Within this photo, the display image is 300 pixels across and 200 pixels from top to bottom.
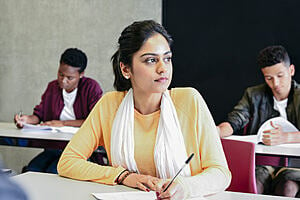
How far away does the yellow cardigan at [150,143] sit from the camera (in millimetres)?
1605

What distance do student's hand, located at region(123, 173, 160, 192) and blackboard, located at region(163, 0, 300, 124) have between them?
269 centimetres

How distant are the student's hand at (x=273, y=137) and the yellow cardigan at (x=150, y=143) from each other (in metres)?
0.97

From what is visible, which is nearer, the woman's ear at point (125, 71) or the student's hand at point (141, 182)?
the student's hand at point (141, 182)

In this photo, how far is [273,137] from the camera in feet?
8.46

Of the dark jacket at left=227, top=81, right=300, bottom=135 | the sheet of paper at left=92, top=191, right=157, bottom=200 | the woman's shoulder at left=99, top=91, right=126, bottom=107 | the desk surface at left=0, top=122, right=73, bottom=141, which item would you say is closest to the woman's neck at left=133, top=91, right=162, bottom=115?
the woman's shoulder at left=99, top=91, right=126, bottom=107

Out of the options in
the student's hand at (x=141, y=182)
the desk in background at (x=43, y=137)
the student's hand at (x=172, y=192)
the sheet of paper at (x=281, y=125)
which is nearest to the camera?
the student's hand at (x=172, y=192)

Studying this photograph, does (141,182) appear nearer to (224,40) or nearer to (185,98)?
(185,98)

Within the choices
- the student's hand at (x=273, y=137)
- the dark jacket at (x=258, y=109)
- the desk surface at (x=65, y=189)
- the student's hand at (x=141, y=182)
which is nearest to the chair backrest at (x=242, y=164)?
the desk surface at (x=65, y=189)

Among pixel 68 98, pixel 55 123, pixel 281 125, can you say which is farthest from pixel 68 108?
pixel 281 125

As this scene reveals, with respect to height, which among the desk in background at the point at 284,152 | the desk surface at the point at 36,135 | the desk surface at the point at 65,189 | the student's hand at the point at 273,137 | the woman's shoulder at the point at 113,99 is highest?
the woman's shoulder at the point at 113,99

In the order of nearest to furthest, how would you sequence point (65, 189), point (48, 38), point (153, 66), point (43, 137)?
1. point (65, 189)
2. point (153, 66)
3. point (43, 137)
4. point (48, 38)

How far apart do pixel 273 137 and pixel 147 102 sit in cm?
109

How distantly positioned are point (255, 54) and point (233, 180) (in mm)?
2302

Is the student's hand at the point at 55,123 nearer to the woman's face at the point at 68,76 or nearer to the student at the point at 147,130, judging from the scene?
the woman's face at the point at 68,76
